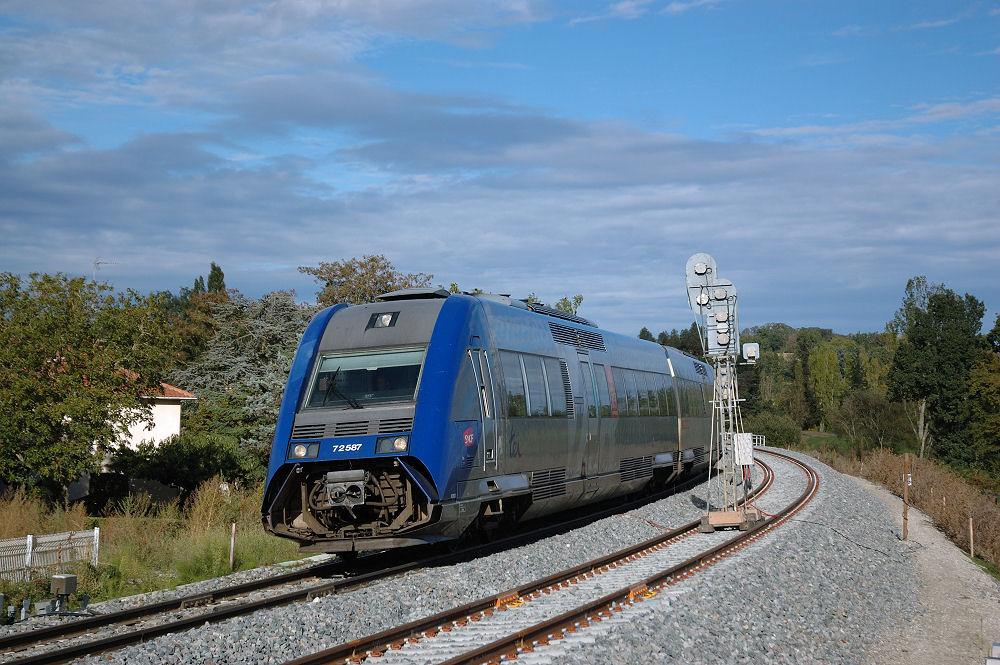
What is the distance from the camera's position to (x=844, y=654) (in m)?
10.4

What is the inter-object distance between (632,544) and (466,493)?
4883mm

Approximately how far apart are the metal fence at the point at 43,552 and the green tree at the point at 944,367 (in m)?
69.3

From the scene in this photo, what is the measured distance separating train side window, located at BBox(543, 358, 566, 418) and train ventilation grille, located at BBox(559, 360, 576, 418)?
0.11 metres

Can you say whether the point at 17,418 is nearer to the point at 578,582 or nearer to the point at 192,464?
the point at 192,464

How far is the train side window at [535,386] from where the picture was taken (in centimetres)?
1451

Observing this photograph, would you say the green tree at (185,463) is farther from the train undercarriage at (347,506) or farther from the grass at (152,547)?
the train undercarriage at (347,506)

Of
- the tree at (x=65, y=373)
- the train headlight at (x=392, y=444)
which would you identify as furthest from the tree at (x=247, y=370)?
the train headlight at (x=392, y=444)

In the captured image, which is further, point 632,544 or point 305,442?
point 632,544

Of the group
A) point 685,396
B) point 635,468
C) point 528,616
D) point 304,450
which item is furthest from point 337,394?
point 685,396

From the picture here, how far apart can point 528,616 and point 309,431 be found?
396 centimetres

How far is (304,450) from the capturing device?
11.9 meters

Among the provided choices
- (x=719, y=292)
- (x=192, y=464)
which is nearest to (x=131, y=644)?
(x=719, y=292)

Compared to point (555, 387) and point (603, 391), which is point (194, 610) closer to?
point (555, 387)

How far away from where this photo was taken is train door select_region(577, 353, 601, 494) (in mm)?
16641
